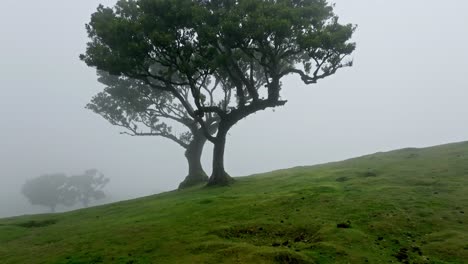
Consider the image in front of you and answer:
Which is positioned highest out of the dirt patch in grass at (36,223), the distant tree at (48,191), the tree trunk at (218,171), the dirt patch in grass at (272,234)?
the distant tree at (48,191)

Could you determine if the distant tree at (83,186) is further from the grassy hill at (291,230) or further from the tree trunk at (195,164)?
the grassy hill at (291,230)

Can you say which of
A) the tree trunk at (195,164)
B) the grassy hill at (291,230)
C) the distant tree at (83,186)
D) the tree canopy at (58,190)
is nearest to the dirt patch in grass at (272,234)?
the grassy hill at (291,230)

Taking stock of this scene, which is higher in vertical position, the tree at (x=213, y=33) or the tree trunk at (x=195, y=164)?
the tree at (x=213, y=33)

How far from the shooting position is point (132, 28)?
123 feet

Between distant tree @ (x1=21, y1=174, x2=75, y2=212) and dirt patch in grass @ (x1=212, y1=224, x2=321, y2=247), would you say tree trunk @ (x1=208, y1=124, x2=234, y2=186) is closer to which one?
dirt patch in grass @ (x1=212, y1=224, x2=321, y2=247)

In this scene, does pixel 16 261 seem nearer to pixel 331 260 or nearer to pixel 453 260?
pixel 331 260

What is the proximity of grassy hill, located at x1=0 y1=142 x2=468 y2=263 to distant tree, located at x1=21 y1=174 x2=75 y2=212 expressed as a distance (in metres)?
107

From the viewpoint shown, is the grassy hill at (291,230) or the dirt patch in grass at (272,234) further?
the dirt patch in grass at (272,234)

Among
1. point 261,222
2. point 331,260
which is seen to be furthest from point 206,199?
point 331,260

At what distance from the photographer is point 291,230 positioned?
71.1 feet

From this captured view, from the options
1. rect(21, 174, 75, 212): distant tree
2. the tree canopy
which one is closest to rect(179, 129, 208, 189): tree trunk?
rect(21, 174, 75, 212): distant tree

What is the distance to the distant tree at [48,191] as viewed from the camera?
13188 cm

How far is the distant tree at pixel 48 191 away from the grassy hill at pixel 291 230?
10733cm

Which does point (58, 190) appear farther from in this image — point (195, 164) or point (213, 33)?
point (213, 33)
